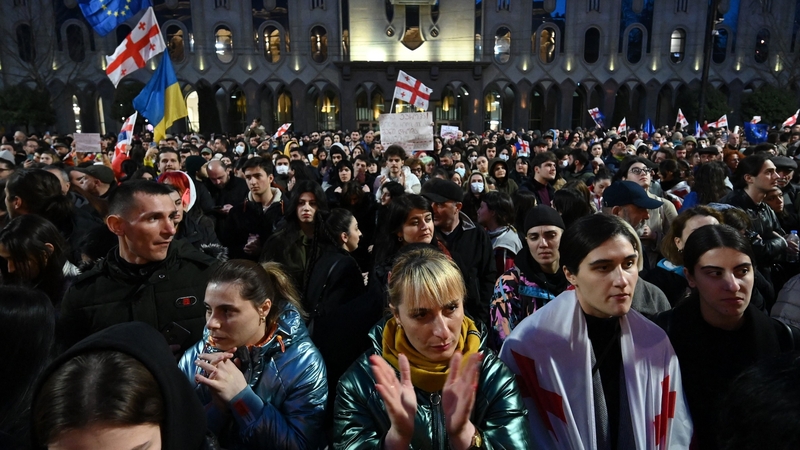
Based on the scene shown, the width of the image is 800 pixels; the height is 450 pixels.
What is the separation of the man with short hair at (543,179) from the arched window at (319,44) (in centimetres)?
2543

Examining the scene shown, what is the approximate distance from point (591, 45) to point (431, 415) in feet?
107

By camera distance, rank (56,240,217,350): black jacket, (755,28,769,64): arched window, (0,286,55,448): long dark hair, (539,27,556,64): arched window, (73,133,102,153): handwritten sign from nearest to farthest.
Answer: (0,286,55,448): long dark hair, (56,240,217,350): black jacket, (73,133,102,153): handwritten sign, (755,28,769,64): arched window, (539,27,556,64): arched window

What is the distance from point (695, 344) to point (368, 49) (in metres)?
29.7

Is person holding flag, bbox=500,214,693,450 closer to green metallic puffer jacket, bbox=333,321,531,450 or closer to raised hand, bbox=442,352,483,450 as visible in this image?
green metallic puffer jacket, bbox=333,321,531,450

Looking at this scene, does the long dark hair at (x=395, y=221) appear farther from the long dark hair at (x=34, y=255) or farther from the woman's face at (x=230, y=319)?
the long dark hair at (x=34, y=255)

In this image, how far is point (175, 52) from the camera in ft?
93.9

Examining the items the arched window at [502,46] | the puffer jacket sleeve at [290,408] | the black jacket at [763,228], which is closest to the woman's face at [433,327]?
the puffer jacket sleeve at [290,408]

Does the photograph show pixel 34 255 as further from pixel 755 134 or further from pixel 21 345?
pixel 755 134

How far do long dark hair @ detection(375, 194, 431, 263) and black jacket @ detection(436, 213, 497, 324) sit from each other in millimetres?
481

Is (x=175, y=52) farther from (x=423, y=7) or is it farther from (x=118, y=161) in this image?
(x=118, y=161)

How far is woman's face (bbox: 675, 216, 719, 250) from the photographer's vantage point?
3059mm

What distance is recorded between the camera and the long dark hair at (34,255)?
9.22 ft

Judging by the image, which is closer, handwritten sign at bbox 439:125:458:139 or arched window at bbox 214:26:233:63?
handwritten sign at bbox 439:125:458:139

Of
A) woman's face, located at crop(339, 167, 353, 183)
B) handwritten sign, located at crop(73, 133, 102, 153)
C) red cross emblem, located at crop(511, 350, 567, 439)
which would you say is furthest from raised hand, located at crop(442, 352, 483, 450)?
handwritten sign, located at crop(73, 133, 102, 153)
